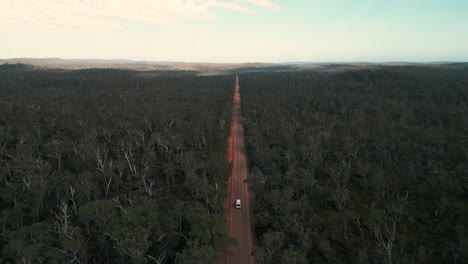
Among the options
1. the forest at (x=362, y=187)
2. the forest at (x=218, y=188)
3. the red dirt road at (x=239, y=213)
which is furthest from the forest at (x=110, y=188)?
the forest at (x=362, y=187)

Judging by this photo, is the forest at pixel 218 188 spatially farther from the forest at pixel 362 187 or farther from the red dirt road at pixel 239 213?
the red dirt road at pixel 239 213

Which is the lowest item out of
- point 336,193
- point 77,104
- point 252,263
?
point 252,263

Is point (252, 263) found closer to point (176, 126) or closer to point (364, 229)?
point (364, 229)

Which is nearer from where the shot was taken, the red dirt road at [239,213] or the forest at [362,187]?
the forest at [362,187]

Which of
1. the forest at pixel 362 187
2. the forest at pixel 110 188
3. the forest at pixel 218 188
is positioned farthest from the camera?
the forest at pixel 362 187

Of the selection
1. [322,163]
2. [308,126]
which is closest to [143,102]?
[308,126]

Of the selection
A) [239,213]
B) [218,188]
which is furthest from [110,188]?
[239,213]

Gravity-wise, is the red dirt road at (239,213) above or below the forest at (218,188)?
below
